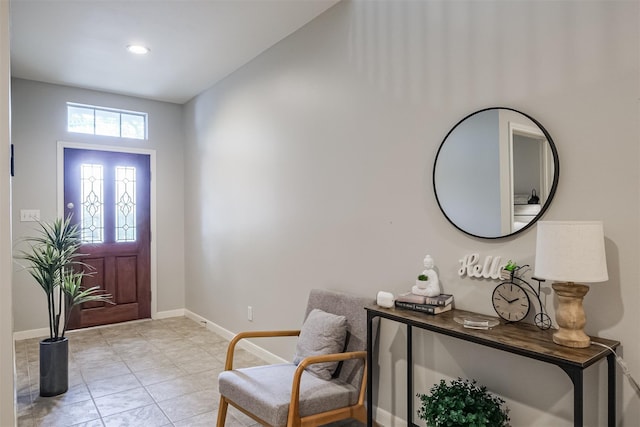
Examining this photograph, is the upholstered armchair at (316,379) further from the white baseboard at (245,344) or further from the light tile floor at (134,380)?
the white baseboard at (245,344)

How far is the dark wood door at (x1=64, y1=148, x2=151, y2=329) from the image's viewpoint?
15.1 feet

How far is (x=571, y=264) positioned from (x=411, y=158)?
3.58ft

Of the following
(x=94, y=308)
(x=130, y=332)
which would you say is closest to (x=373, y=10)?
(x=130, y=332)

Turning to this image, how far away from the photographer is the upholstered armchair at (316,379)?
2029 mm

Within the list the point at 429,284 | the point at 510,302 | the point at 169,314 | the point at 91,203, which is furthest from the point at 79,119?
the point at 510,302

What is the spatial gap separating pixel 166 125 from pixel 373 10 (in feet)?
11.4

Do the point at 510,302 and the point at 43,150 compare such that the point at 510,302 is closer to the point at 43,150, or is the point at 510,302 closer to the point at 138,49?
the point at 138,49

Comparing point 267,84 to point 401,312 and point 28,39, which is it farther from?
point 401,312

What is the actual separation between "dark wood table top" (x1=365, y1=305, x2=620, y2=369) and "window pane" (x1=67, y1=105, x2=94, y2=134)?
4.19 metres

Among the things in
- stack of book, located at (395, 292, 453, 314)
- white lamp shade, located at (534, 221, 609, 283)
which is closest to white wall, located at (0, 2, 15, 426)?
stack of book, located at (395, 292, 453, 314)

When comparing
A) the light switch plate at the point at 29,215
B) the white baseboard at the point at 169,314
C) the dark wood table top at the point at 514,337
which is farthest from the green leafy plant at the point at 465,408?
the light switch plate at the point at 29,215

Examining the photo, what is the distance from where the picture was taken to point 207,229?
15.4 feet

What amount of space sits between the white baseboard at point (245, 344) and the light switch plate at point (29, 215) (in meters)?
1.99

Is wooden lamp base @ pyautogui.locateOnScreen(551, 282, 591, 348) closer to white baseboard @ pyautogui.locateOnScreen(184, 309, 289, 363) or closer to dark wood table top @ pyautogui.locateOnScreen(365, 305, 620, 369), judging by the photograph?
dark wood table top @ pyautogui.locateOnScreen(365, 305, 620, 369)
